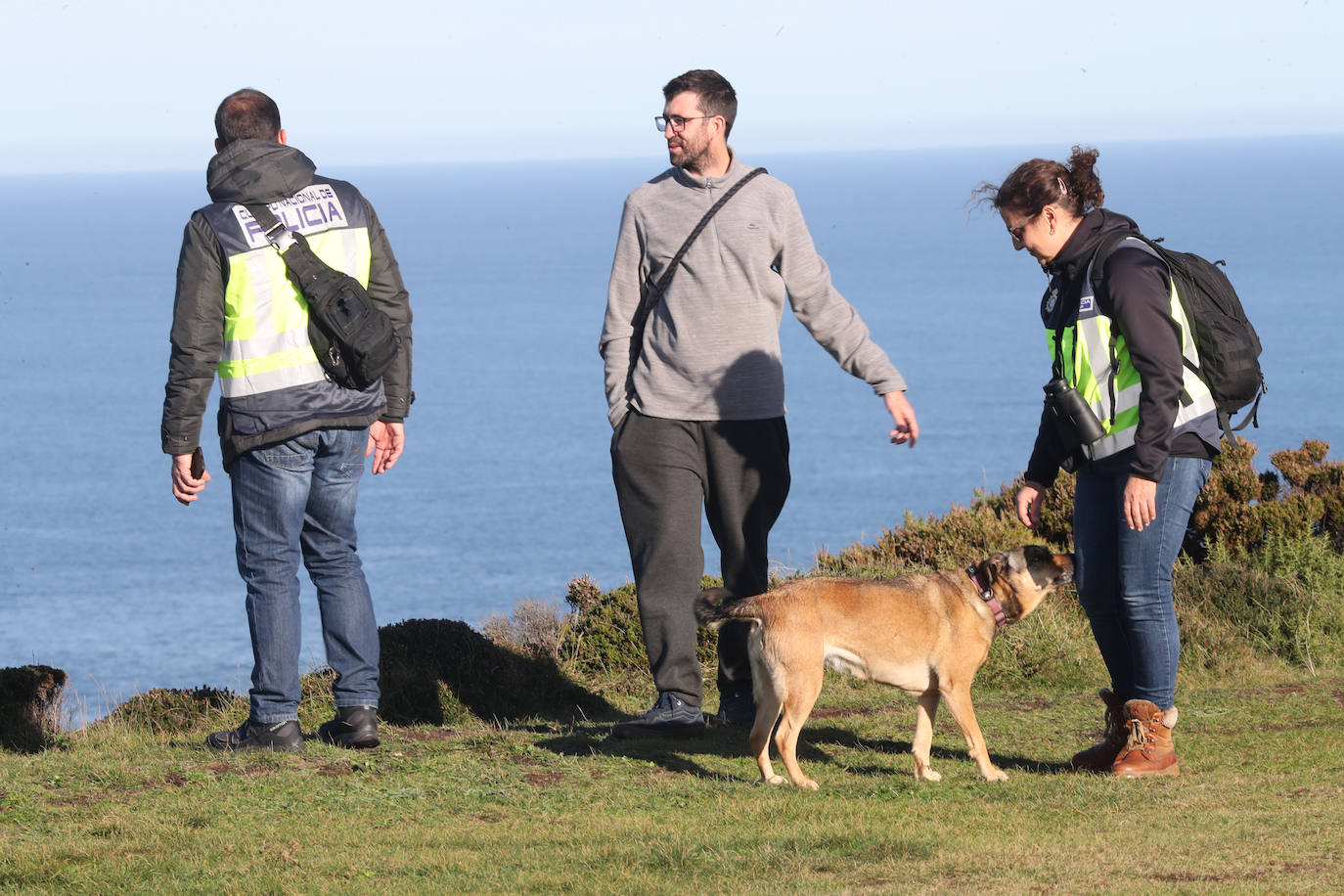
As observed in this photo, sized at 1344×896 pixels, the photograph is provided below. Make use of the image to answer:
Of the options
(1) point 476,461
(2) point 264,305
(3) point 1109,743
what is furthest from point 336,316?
(1) point 476,461

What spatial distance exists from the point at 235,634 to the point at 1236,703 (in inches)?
2674

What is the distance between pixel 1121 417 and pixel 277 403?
3037 mm

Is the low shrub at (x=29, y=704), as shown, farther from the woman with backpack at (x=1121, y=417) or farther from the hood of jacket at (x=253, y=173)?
the woman with backpack at (x=1121, y=417)

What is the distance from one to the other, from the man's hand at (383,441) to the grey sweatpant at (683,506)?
0.87m

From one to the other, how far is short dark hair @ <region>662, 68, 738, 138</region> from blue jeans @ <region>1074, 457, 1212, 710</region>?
1.97 metres

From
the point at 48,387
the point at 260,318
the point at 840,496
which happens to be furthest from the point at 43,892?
the point at 48,387

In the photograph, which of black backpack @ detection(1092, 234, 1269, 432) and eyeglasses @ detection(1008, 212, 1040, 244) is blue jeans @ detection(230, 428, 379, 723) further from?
black backpack @ detection(1092, 234, 1269, 432)

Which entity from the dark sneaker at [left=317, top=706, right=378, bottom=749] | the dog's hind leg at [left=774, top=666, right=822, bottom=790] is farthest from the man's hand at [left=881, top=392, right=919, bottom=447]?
the dark sneaker at [left=317, top=706, right=378, bottom=749]

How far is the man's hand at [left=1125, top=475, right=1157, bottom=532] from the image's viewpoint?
16.3ft

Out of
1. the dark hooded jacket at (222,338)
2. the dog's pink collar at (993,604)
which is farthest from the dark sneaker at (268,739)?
the dog's pink collar at (993,604)

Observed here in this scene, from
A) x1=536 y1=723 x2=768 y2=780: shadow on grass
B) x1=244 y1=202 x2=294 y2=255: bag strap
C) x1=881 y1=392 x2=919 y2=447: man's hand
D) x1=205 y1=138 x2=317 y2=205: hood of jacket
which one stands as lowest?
x1=536 y1=723 x2=768 y2=780: shadow on grass

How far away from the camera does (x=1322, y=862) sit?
4.03 m

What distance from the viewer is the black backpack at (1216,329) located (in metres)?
5.04

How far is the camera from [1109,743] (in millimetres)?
5398
